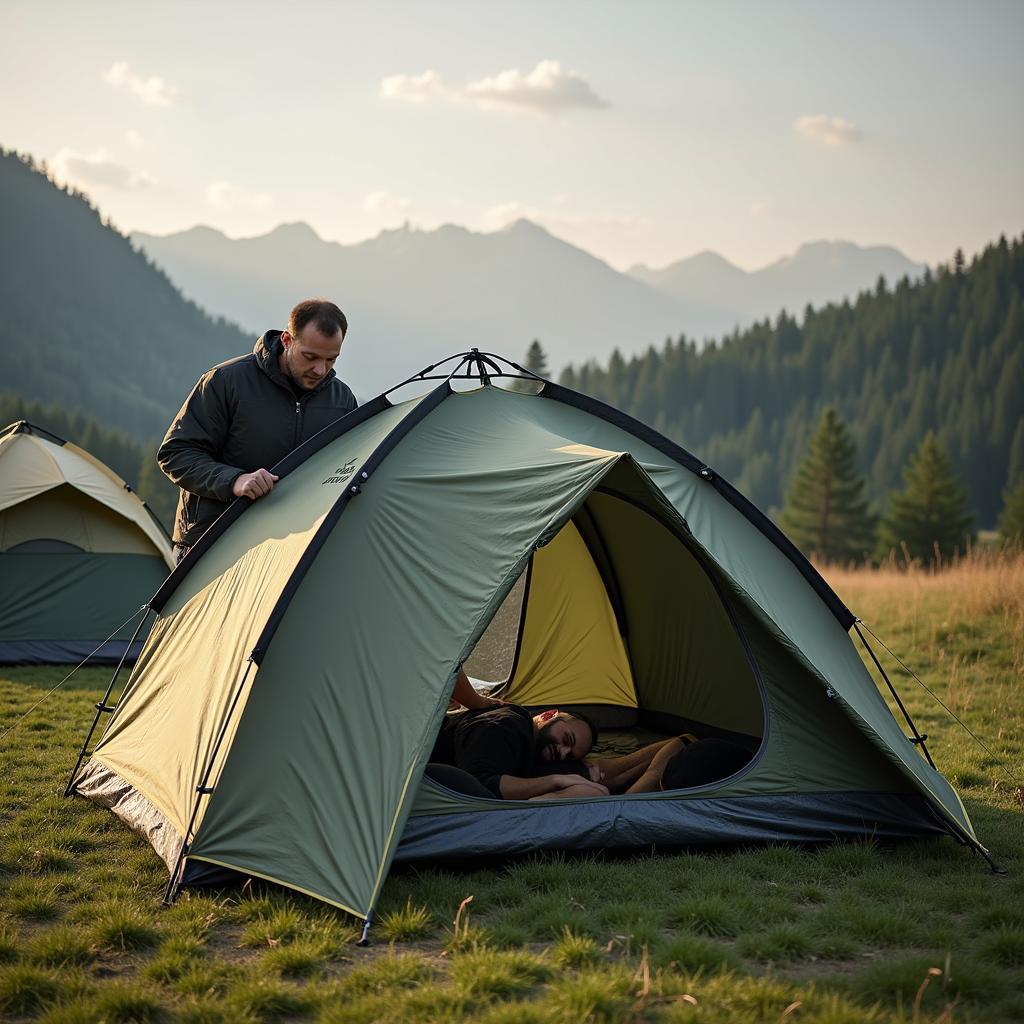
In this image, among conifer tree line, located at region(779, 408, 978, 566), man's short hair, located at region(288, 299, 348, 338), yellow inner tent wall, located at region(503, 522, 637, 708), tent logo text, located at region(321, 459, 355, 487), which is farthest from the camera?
conifer tree line, located at region(779, 408, 978, 566)

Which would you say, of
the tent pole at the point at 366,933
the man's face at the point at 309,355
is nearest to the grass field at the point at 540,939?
the tent pole at the point at 366,933

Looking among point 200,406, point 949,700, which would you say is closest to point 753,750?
point 949,700

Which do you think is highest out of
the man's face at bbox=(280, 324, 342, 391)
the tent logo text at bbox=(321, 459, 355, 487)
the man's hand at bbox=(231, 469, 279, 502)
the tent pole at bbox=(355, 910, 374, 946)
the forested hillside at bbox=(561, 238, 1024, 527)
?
the forested hillside at bbox=(561, 238, 1024, 527)

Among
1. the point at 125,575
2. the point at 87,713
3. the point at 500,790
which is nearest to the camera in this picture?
the point at 500,790

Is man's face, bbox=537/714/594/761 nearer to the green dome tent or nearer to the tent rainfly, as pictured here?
the green dome tent

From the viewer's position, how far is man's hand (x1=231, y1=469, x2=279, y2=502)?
17.0 ft

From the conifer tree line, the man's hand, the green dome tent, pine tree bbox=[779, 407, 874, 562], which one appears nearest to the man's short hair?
the green dome tent

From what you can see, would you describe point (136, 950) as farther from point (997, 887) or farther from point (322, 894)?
point (997, 887)

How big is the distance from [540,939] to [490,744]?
1.60 metres

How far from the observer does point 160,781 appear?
4.72 metres

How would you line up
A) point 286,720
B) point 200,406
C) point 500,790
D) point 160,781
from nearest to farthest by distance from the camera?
point 286,720 < point 160,781 < point 500,790 < point 200,406

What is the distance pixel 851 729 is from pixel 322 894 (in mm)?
2551

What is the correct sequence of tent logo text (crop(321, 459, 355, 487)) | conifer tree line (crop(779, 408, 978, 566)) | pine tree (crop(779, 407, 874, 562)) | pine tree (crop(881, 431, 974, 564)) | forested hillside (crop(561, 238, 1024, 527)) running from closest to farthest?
tent logo text (crop(321, 459, 355, 487)), pine tree (crop(881, 431, 974, 564)), conifer tree line (crop(779, 408, 978, 566)), pine tree (crop(779, 407, 874, 562)), forested hillside (crop(561, 238, 1024, 527))

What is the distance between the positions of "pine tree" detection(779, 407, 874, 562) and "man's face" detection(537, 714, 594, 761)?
50275 millimetres
